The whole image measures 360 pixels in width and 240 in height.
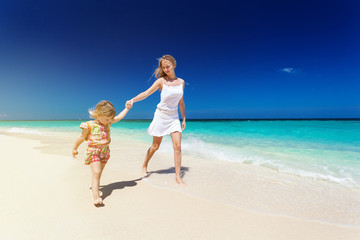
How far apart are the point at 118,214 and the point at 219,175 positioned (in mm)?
2038

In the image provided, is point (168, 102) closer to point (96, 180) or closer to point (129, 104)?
point (129, 104)

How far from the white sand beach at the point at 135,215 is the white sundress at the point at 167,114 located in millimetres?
869

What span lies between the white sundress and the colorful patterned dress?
94cm

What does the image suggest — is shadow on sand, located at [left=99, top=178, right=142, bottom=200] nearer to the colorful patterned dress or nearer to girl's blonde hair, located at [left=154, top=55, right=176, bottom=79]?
the colorful patterned dress

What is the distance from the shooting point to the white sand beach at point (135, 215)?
1.87 metres

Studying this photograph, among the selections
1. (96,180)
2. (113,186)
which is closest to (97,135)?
(96,180)

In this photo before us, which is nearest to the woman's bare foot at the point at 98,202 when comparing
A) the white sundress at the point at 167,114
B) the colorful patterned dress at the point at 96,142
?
the colorful patterned dress at the point at 96,142

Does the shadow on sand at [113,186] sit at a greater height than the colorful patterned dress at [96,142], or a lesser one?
lesser

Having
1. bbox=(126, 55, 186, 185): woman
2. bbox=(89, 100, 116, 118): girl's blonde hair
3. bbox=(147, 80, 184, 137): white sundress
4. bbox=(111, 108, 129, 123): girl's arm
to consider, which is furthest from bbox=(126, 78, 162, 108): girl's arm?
bbox=(89, 100, 116, 118): girl's blonde hair

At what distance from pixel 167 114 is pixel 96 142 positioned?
1.29 meters

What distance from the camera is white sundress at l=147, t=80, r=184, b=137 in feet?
11.2

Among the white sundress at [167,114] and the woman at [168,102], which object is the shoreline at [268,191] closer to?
the woman at [168,102]

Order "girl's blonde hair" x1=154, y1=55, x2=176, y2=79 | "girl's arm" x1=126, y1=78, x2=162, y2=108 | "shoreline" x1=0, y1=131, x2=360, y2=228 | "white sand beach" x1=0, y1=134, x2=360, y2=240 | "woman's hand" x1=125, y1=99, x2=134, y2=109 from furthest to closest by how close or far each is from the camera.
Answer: "girl's blonde hair" x1=154, y1=55, x2=176, y2=79, "girl's arm" x1=126, y1=78, x2=162, y2=108, "woman's hand" x1=125, y1=99, x2=134, y2=109, "shoreline" x1=0, y1=131, x2=360, y2=228, "white sand beach" x1=0, y1=134, x2=360, y2=240

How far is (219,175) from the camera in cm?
371
